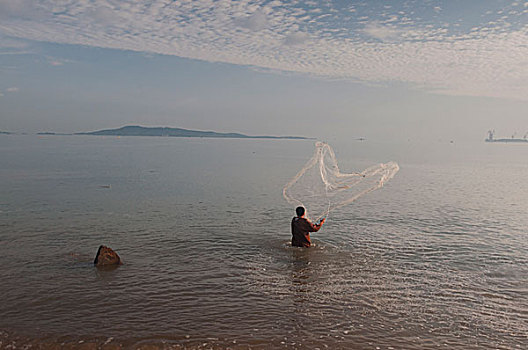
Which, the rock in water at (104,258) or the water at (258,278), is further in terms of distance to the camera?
the rock in water at (104,258)

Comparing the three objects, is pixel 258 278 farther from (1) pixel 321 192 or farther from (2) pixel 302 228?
(1) pixel 321 192

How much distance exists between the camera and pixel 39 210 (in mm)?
26922

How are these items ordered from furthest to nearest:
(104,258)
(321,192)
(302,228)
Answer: (321,192), (302,228), (104,258)

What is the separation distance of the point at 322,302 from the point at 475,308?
4.63 meters

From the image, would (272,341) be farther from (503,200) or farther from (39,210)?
(503,200)

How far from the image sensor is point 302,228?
18.8m

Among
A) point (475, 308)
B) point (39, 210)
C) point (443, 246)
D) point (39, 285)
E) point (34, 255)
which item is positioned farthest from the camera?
point (39, 210)

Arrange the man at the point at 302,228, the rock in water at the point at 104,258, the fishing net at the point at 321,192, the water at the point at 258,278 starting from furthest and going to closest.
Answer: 1. the fishing net at the point at 321,192
2. the man at the point at 302,228
3. the rock in water at the point at 104,258
4. the water at the point at 258,278

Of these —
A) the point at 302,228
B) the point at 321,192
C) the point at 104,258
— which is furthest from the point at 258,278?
the point at 321,192

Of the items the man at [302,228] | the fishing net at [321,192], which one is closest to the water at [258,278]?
the man at [302,228]

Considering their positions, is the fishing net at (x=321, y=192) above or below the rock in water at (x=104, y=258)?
above

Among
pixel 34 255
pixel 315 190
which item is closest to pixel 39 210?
pixel 34 255

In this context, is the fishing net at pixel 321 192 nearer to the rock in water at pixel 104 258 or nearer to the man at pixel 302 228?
the man at pixel 302 228

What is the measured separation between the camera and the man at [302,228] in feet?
61.6
